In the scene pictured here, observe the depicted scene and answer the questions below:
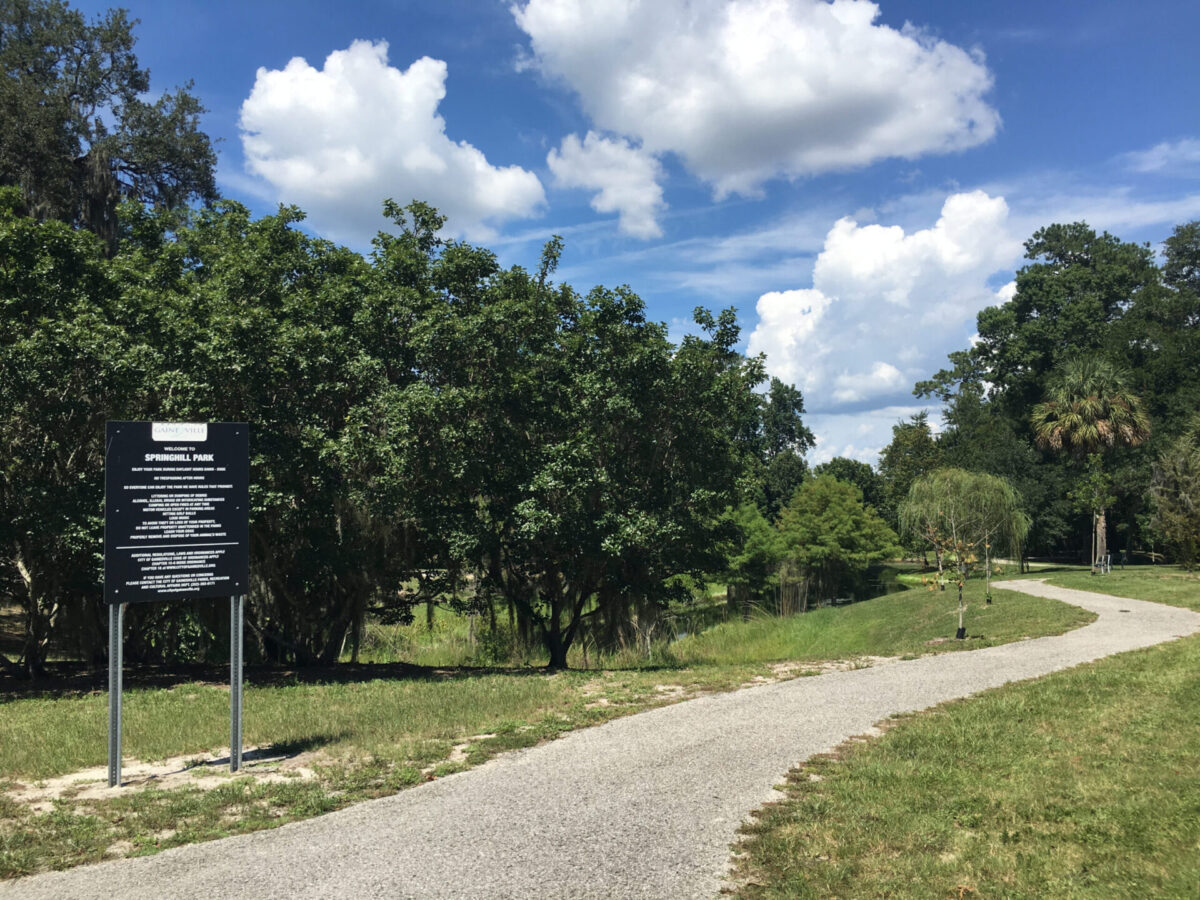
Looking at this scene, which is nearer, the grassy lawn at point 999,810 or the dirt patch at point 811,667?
the grassy lawn at point 999,810

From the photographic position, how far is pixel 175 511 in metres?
8.91

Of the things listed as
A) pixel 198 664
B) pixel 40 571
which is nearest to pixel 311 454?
pixel 40 571

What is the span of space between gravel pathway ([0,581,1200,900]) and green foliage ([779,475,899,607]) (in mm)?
41542

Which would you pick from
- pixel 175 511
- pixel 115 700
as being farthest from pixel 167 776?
pixel 175 511

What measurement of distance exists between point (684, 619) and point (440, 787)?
3532cm

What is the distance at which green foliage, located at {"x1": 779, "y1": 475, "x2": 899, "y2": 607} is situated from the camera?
51.3 metres

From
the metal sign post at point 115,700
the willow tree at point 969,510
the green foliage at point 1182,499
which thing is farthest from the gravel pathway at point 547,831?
the green foliage at point 1182,499

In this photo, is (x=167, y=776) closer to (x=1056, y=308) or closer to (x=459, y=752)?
(x=459, y=752)

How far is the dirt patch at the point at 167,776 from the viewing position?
780 cm

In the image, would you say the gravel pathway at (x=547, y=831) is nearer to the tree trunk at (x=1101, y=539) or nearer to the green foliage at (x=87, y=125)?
the green foliage at (x=87, y=125)


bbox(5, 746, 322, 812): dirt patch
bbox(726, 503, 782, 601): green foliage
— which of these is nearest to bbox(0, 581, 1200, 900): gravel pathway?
bbox(5, 746, 322, 812): dirt patch

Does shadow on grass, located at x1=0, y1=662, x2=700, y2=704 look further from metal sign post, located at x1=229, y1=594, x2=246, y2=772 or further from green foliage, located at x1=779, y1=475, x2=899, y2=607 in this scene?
green foliage, located at x1=779, y1=475, x2=899, y2=607

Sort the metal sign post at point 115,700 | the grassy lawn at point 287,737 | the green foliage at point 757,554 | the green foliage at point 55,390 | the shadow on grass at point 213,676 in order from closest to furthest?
the grassy lawn at point 287,737 → the metal sign post at point 115,700 → the green foliage at point 55,390 → the shadow on grass at point 213,676 → the green foliage at point 757,554

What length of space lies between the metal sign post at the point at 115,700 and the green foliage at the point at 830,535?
4451cm
